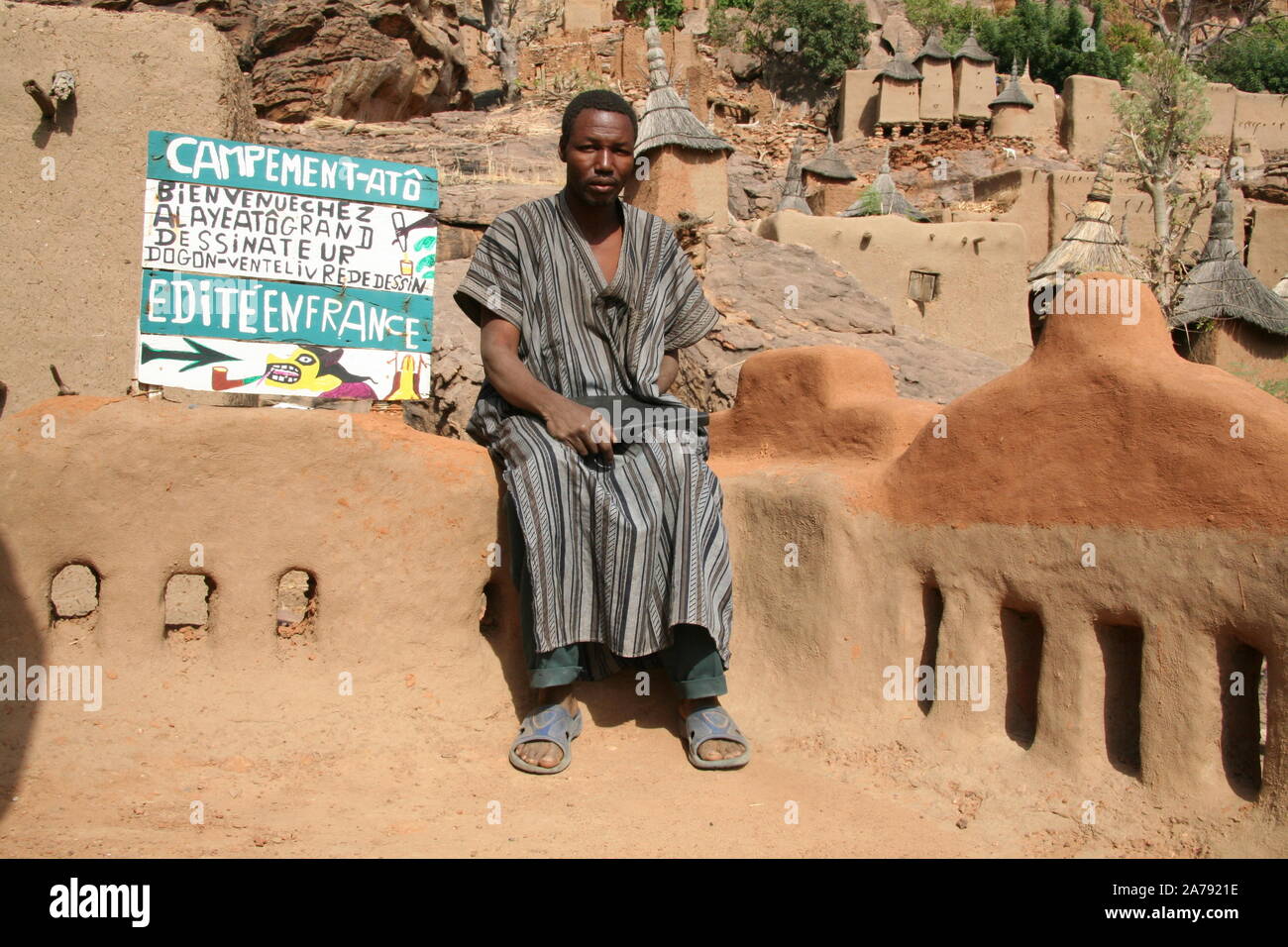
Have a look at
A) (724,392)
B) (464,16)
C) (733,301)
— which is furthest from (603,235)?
(464,16)

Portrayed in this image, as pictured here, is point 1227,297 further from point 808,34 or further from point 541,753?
point 808,34

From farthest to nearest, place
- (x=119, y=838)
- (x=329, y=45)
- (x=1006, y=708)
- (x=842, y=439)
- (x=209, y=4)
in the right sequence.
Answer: (x=329, y=45) → (x=209, y=4) → (x=842, y=439) → (x=1006, y=708) → (x=119, y=838)

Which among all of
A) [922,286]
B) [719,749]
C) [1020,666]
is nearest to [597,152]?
[719,749]

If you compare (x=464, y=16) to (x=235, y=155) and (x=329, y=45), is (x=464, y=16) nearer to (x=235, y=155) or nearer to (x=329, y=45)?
(x=329, y=45)

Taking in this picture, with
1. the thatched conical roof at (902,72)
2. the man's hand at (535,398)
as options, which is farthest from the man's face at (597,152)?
the thatched conical roof at (902,72)

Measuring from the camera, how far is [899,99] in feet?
107

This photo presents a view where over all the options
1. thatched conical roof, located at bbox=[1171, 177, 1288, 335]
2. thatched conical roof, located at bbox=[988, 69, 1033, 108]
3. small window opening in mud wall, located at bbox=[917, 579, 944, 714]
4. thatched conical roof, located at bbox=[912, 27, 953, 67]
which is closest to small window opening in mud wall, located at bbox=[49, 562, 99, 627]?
small window opening in mud wall, located at bbox=[917, 579, 944, 714]

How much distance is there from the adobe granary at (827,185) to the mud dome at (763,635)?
21979 mm

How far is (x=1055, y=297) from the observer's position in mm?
3664

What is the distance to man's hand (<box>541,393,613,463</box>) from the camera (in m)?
3.70

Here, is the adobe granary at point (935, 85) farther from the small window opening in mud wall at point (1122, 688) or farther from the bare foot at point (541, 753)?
the bare foot at point (541, 753)

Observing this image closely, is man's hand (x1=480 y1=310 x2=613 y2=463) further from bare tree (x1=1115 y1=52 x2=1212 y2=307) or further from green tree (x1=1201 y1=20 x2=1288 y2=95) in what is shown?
green tree (x1=1201 y1=20 x2=1288 y2=95)

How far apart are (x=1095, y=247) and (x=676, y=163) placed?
7528mm

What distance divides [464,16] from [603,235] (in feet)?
114
